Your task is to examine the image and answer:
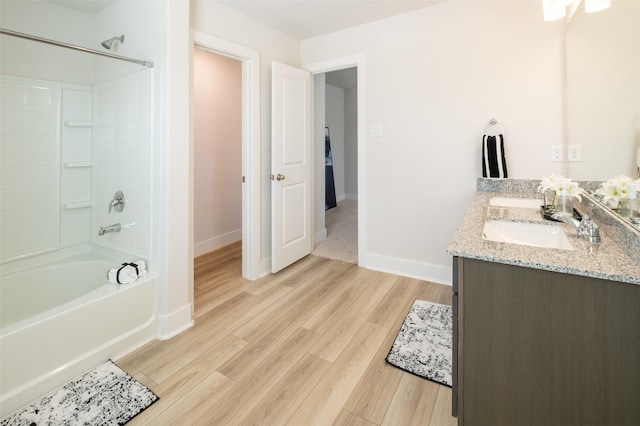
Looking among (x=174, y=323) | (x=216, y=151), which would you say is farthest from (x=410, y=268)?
(x=216, y=151)

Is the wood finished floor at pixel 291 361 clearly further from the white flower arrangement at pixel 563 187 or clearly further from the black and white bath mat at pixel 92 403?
the white flower arrangement at pixel 563 187

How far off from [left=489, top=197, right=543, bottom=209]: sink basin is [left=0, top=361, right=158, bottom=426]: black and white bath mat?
89.2 inches

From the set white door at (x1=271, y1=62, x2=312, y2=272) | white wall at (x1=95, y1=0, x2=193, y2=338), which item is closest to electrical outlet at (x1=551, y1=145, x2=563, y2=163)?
white door at (x1=271, y1=62, x2=312, y2=272)

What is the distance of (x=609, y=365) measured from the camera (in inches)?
35.7

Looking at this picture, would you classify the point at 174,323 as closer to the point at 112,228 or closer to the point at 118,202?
the point at 112,228

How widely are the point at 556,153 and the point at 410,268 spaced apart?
146 cm

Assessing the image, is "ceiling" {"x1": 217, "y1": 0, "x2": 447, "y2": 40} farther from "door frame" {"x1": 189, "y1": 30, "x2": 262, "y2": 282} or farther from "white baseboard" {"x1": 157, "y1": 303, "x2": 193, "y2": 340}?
"white baseboard" {"x1": 157, "y1": 303, "x2": 193, "y2": 340}

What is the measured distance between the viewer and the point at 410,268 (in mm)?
2936

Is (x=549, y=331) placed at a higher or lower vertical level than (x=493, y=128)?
lower

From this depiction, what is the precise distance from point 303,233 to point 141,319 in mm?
1790

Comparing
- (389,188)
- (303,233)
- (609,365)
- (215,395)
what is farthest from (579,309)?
(303,233)

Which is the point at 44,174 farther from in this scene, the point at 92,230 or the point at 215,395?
the point at 215,395

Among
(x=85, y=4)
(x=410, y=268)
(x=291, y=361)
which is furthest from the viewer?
(x=410, y=268)

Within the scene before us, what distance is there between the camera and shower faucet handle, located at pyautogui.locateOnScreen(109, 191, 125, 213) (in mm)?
2234
